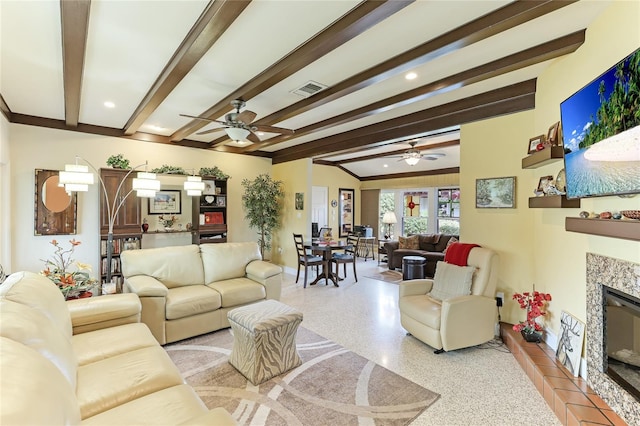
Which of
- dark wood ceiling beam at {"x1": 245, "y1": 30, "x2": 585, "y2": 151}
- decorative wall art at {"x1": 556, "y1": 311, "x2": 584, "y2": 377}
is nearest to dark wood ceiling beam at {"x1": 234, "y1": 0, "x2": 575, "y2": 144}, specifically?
dark wood ceiling beam at {"x1": 245, "y1": 30, "x2": 585, "y2": 151}

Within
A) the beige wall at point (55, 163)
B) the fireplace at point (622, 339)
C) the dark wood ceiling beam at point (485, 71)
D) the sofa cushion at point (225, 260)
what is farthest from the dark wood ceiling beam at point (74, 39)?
the fireplace at point (622, 339)

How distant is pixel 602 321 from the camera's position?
2.05 metres

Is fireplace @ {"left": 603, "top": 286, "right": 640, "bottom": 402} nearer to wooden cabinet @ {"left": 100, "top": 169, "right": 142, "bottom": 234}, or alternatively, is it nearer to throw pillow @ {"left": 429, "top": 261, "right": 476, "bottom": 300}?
throw pillow @ {"left": 429, "top": 261, "right": 476, "bottom": 300}

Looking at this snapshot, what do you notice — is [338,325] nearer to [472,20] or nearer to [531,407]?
[531,407]

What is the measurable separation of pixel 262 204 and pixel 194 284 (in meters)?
2.90

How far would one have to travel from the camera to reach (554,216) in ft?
9.15

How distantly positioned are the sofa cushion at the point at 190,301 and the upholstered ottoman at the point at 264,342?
73 centimetres

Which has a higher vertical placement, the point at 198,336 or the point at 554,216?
the point at 554,216

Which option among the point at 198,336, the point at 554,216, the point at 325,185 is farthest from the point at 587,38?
the point at 325,185

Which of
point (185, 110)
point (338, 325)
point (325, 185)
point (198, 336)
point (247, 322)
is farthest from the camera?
point (325, 185)

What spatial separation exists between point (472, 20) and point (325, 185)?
712cm

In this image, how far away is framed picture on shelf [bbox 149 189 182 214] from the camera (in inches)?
215

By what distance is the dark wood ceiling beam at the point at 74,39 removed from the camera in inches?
74.0

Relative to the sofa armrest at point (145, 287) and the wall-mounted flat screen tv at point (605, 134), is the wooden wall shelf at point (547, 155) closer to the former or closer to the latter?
the wall-mounted flat screen tv at point (605, 134)
